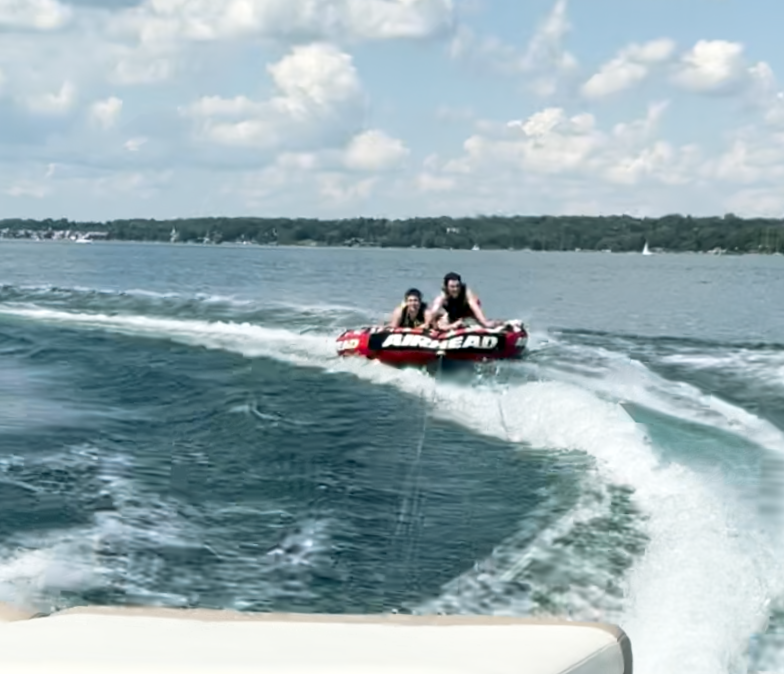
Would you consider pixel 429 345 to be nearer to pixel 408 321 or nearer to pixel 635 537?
pixel 408 321

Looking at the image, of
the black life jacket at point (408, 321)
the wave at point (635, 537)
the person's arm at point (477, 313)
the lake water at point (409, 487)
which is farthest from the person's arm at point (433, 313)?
the wave at point (635, 537)

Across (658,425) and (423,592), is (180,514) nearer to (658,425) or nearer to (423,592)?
(423,592)

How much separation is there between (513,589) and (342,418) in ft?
20.1

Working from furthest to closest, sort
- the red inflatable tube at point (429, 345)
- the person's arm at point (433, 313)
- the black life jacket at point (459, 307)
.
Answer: the black life jacket at point (459, 307) < the person's arm at point (433, 313) < the red inflatable tube at point (429, 345)

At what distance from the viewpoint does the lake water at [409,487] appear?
20.6 ft

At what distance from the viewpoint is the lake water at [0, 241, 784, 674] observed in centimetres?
627

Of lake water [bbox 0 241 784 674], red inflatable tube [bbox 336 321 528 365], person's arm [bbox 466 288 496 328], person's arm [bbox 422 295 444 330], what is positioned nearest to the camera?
lake water [bbox 0 241 784 674]

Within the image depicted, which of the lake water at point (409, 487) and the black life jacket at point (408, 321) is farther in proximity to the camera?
the black life jacket at point (408, 321)

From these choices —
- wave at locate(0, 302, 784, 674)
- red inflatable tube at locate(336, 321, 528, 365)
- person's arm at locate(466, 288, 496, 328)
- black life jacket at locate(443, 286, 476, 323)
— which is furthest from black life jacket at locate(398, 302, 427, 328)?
wave at locate(0, 302, 784, 674)

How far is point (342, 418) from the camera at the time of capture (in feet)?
40.7

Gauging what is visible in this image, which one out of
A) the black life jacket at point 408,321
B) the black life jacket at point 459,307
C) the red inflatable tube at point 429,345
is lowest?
the red inflatable tube at point 429,345

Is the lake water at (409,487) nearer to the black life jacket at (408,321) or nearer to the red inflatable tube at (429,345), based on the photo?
the red inflatable tube at (429,345)

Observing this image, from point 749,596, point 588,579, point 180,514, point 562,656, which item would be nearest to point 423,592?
point 588,579

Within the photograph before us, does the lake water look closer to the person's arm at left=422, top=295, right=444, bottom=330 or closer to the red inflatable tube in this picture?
the red inflatable tube
